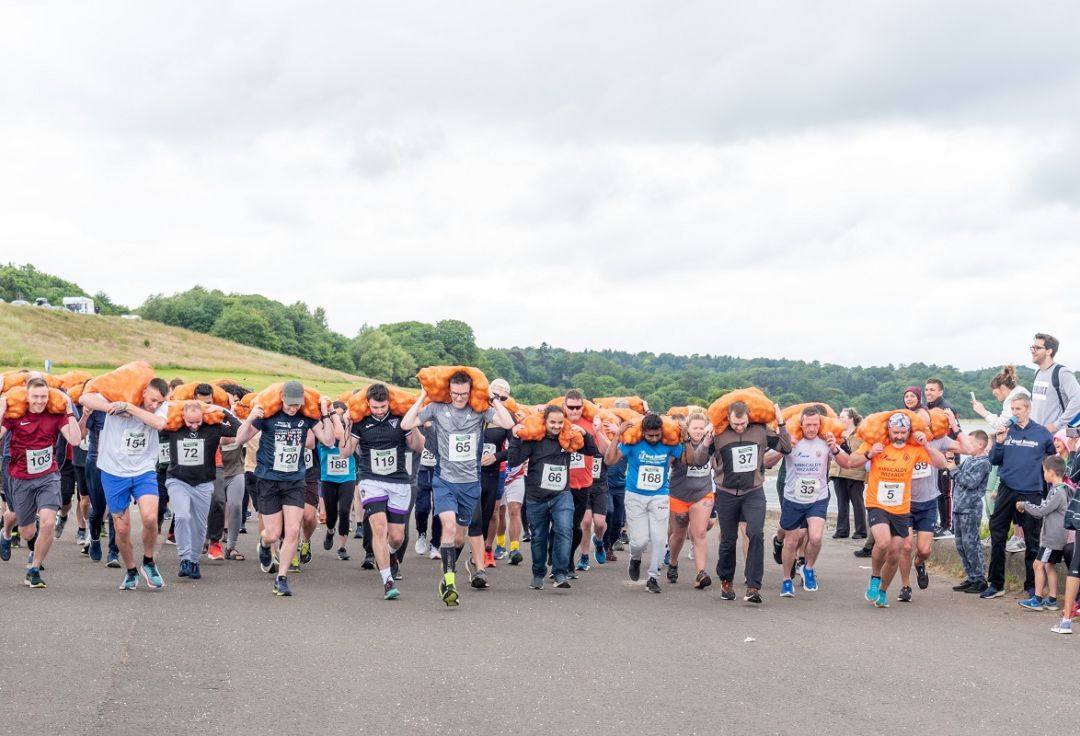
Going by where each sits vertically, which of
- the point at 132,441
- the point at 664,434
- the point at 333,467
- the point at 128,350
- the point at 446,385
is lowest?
the point at 333,467

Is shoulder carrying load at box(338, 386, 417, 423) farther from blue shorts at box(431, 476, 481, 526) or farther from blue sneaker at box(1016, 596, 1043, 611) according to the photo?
blue sneaker at box(1016, 596, 1043, 611)

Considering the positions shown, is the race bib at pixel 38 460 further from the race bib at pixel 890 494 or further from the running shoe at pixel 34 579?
the race bib at pixel 890 494

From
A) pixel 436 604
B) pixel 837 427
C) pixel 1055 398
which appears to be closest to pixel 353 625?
pixel 436 604

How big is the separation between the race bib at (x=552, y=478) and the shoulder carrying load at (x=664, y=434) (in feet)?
2.79

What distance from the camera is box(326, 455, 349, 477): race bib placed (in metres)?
15.1

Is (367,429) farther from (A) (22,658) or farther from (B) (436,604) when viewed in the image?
(A) (22,658)

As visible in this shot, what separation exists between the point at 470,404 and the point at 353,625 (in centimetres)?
314

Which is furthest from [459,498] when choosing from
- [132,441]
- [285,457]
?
[132,441]

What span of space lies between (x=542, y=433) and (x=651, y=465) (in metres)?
1.35

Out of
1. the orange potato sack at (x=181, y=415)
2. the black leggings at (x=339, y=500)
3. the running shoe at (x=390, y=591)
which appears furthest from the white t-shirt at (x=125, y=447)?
the black leggings at (x=339, y=500)

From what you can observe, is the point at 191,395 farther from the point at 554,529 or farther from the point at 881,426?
the point at 881,426

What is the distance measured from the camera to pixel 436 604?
11617mm

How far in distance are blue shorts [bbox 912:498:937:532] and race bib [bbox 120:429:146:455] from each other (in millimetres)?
8847

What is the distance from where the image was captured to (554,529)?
1336 centimetres
